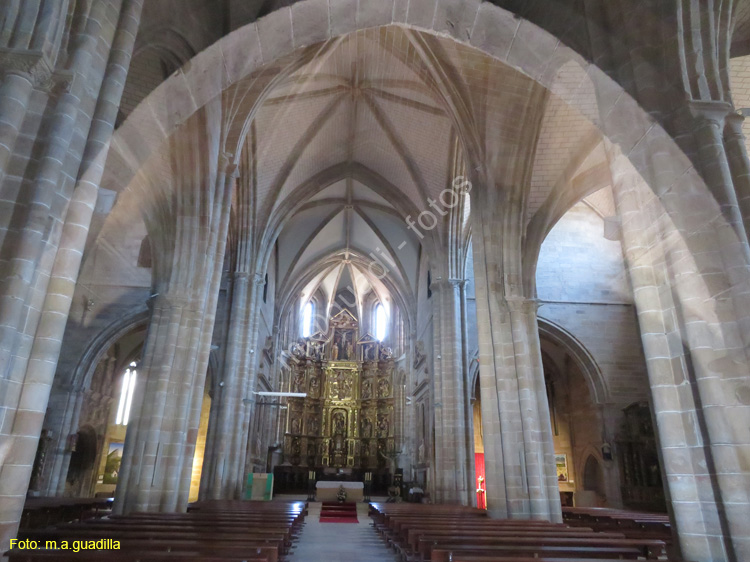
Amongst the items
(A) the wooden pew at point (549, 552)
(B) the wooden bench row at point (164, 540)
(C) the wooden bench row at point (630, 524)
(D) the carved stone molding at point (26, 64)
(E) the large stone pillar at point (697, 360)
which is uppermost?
(D) the carved stone molding at point (26, 64)

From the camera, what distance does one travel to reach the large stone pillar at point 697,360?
14.6ft

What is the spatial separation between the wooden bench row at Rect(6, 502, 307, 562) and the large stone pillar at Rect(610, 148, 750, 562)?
3777 millimetres

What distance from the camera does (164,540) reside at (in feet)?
16.5

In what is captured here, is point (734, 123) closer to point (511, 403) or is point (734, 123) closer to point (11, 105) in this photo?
point (511, 403)

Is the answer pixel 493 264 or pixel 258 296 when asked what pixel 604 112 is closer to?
pixel 493 264

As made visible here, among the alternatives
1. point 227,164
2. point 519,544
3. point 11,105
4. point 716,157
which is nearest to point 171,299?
point 227,164

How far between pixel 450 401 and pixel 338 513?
202 inches

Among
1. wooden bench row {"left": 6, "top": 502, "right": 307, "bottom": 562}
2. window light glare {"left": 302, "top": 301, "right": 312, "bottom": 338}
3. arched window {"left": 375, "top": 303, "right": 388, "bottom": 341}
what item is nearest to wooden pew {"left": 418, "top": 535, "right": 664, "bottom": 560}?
wooden bench row {"left": 6, "top": 502, "right": 307, "bottom": 562}

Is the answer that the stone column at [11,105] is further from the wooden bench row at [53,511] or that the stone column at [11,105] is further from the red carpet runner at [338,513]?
the red carpet runner at [338,513]

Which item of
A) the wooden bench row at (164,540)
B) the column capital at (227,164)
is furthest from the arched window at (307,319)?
the wooden bench row at (164,540)

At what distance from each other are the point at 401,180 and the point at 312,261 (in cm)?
897

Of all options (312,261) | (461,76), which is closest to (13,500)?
(461,76)

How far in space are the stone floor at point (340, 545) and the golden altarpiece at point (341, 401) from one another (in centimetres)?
1722

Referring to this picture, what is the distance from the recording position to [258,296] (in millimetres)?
19125
